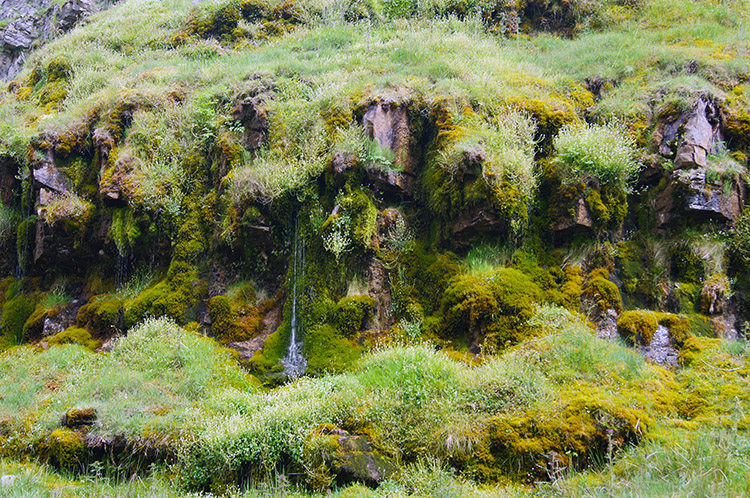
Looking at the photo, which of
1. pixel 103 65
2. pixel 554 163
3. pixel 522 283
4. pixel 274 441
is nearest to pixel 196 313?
pixel 274 441

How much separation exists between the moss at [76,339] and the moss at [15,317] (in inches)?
64.2

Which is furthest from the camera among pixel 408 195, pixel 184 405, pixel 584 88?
pixel 584 88

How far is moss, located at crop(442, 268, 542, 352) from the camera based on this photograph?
24.0 ft

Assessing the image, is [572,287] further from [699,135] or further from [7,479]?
[7,479]

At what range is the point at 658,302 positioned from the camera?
7.73 metres

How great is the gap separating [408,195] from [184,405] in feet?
17.8

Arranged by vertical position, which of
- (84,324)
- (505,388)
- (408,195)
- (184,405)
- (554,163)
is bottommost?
(84,324)

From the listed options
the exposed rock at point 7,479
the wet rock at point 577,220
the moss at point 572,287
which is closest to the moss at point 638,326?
the moss at point 572,287

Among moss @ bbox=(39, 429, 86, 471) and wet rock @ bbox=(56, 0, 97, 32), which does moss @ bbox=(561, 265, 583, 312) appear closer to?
moss @ bbox=(39, 429, 86, 471)

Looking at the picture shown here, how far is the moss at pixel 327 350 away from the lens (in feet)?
26.3

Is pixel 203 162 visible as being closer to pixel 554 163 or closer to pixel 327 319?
pixel 327 319

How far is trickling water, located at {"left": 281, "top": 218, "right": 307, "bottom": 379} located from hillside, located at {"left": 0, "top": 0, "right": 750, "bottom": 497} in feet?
0.16

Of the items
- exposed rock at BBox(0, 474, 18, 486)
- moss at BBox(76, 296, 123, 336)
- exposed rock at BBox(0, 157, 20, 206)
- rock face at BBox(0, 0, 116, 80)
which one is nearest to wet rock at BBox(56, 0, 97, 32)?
rock face at BBox(0, 0, 116, 80)

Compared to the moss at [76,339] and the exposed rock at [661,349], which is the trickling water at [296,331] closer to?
the moss at [76,339]
